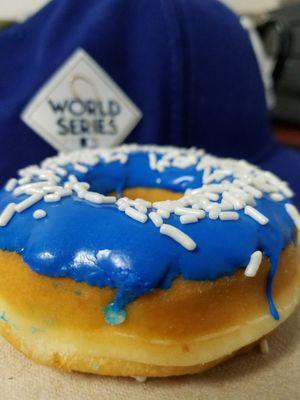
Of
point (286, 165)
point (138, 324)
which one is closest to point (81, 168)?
point (138, 324)

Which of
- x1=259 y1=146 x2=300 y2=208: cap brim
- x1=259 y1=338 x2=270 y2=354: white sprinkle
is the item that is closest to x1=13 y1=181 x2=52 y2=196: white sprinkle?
x1=259 y1=338 x2=270 y2=354: white sprinkle

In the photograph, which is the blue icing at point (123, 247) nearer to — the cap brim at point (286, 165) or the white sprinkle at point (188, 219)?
the white sprinkle at point (188, 219)

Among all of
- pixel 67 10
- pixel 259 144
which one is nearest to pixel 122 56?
pixel 67 10

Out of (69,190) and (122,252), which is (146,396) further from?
(69,190)

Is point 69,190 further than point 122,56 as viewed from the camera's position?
No

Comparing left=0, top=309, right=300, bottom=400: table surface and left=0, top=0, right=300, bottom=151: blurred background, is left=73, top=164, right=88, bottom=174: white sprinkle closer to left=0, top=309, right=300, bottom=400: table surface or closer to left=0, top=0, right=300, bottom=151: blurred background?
left=0, top=309, right=300, bottom=400: table surface

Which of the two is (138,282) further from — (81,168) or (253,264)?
(81,168)
